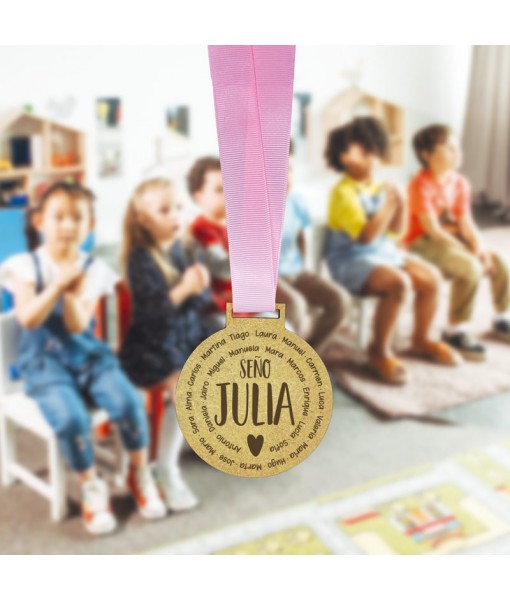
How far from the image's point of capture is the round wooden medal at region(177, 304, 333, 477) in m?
0.42

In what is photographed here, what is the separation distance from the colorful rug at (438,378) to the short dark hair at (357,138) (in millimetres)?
398

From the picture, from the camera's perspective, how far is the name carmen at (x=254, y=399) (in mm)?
425

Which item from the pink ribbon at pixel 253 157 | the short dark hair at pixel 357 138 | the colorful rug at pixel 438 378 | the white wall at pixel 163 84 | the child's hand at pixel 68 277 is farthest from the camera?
the colorful rug at pixel 438 378

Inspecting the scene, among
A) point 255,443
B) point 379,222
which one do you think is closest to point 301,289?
point 379,222

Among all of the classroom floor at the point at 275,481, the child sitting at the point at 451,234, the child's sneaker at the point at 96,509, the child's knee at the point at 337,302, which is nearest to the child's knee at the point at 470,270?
the child sitting at the point at 451,234

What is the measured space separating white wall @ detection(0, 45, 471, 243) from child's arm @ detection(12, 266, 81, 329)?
0.12 m

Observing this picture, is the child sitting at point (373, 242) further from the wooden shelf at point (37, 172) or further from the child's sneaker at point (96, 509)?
the child's sneaker at point (96, 509)

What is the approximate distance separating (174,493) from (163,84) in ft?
2.80

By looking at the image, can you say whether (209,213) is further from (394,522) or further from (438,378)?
(438,378)

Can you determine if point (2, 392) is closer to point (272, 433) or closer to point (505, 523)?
point (505, 523)

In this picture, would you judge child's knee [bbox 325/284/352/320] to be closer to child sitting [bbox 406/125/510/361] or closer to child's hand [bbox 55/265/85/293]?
child sitting [bbox 406/125/510/361]

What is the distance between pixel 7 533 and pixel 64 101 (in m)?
0.85

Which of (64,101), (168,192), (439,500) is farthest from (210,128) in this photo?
(439,500)

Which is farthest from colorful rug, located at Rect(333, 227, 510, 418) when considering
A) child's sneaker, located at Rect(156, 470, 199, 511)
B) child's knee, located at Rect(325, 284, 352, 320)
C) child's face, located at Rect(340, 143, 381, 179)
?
child's sneaker, located at Rect(156, 470, 199, 511)
